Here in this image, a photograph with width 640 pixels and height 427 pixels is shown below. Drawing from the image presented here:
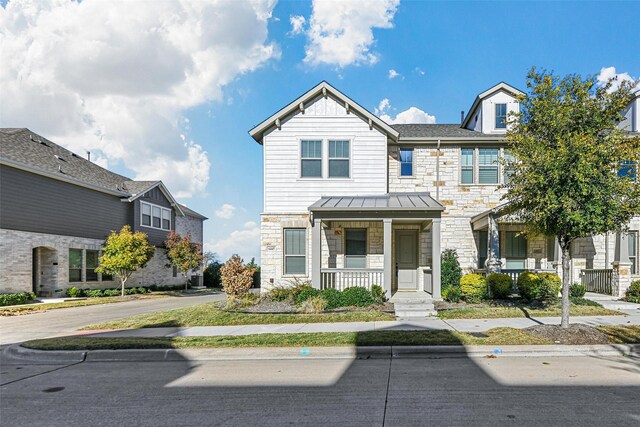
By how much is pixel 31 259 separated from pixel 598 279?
1015 inches

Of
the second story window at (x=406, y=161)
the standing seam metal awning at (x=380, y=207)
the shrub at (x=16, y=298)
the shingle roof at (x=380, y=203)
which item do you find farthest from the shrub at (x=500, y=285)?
the shrub at (x=16, y=298)

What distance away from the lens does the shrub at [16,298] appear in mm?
18797

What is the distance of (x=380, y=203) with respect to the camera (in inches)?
601

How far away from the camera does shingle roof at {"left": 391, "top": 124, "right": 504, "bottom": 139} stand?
17.9 metres

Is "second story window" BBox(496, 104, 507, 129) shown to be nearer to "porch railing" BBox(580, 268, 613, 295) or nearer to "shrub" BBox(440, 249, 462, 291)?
"shrub" BBox(440, 249, 462, 291)

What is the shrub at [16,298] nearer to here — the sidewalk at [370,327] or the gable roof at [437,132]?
the sidewalk at [370,327]

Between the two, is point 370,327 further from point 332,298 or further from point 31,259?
point 31,259

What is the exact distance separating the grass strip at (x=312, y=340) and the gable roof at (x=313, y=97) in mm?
9402

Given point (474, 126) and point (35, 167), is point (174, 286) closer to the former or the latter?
point (35, 167)

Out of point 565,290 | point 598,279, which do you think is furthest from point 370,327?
point 598,279

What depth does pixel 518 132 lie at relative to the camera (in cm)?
1004

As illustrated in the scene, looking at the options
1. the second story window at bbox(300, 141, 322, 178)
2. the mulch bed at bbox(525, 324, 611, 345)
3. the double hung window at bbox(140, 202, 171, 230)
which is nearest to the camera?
the mulch bed at bbox(525, 324, 611, 345)

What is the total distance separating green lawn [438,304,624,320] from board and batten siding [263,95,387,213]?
19.8 ft

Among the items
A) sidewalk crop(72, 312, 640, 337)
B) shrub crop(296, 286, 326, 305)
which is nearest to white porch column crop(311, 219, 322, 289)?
shrub crop(296, 286, 326, 305)
